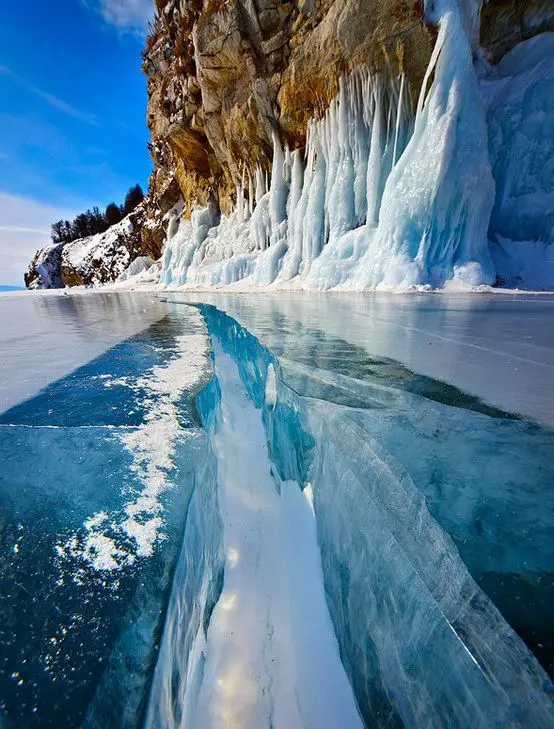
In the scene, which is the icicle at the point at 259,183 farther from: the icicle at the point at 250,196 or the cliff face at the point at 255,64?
the icicle at the point at 250,196

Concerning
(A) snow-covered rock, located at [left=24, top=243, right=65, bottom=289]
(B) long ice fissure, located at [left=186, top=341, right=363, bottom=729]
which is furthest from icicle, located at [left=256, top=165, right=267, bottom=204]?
(A) snow-covered rock, located at [left=24, top=243, right=65, bottom=289]

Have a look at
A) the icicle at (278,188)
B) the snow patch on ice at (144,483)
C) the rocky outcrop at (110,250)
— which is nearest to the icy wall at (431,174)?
the icicle at (278,188)

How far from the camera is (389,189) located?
9273 millimetres

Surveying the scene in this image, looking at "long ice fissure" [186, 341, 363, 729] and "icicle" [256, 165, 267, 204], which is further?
"icicle" [256, 165, 267, 204]

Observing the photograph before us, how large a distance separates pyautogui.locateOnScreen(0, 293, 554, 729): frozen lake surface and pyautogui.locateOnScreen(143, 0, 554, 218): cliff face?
1186 cm

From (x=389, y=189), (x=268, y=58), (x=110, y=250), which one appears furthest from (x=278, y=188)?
(x=110, y=250)

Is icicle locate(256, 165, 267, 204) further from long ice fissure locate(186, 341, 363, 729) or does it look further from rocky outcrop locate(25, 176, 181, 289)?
long ice fissure locate(186, 341, 363, 729)

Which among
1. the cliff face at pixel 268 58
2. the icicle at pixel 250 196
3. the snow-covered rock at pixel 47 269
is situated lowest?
the snow-covered rock at pixel 47 269

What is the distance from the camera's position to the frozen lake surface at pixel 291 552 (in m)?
0.58

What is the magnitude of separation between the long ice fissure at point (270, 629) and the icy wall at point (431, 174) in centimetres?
840

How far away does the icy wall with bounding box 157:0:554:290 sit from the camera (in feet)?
27.4

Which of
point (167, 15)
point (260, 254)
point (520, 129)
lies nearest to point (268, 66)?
point (260, 254)

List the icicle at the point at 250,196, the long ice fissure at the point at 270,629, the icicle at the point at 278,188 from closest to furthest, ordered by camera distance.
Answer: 1. the long ice fissure at the point at 270,629
2. the icicle at the point at 278,188
3. the icicle at the point at 250,196

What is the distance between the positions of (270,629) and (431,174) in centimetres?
1023
